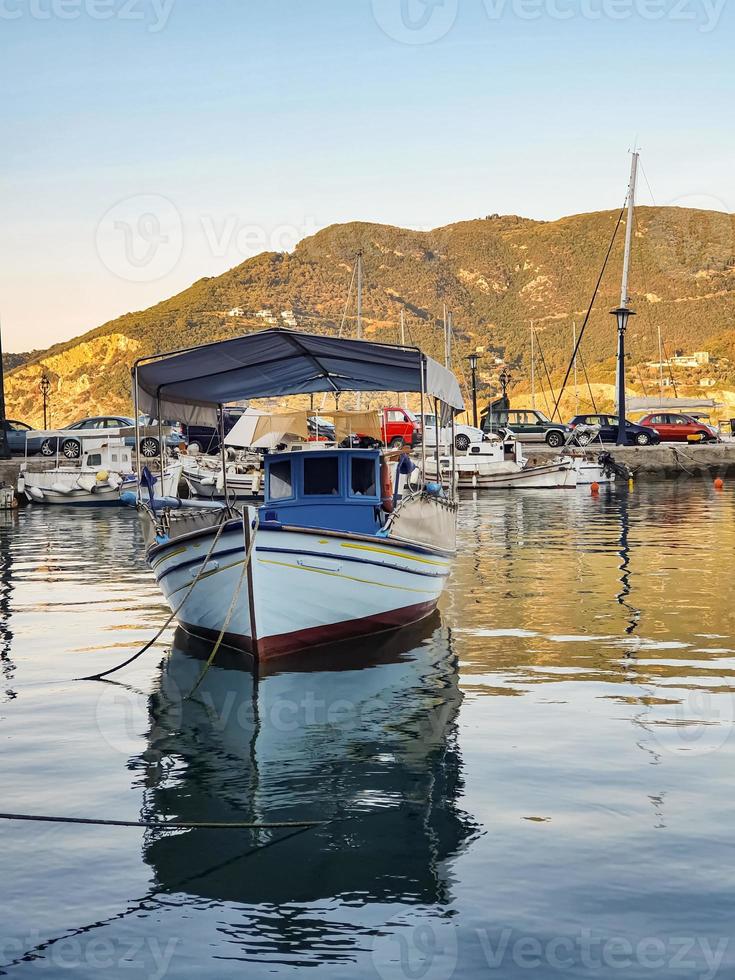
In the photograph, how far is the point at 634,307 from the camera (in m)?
168

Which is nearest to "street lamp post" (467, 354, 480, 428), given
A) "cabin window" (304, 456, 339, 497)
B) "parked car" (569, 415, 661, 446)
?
"parked car" (569, 415, 661, 446)

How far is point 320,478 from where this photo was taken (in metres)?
14.5

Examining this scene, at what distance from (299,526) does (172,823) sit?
15.6 feet

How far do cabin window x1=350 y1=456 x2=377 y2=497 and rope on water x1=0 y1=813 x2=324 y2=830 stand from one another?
760cm

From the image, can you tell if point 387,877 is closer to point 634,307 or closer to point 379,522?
point 379,522

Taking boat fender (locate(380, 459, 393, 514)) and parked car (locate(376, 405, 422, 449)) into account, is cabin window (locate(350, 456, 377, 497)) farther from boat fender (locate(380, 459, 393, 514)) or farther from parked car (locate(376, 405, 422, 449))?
parked car (locate(376, 405, 422, 449))

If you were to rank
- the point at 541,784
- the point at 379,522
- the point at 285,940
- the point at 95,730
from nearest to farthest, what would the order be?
the point at 285,940, the point at 541,784, the point at 95,730, the point at 379,522

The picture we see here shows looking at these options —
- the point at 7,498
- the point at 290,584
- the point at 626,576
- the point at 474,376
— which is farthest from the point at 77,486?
the point at 290,584

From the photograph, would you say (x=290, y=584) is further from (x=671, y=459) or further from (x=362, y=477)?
(x=671, y=459)

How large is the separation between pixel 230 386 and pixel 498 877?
10.8 meters

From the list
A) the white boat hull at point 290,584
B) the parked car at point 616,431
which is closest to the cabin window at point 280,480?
the white boat hull at point 290,584

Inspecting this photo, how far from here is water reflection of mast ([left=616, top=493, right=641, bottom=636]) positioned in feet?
48.5

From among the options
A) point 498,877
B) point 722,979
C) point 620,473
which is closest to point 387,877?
point 498,877

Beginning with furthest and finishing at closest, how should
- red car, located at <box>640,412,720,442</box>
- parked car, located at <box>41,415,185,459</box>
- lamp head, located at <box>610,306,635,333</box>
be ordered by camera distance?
1. red car, located at <box>640,412,720,442</box>
2. parked car, located at <box>41,415,185,459</box>
3. lamp head, located at <box>610,306,635,333</box>
